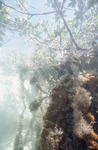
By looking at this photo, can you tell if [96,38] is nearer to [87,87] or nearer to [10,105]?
[87,87]

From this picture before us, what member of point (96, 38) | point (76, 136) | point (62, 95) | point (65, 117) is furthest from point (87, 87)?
point (96, 38)

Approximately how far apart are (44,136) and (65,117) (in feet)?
2.39

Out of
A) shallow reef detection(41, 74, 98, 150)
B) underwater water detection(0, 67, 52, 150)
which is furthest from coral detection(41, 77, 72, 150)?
underwater water detection(0, 67, 52, 150)

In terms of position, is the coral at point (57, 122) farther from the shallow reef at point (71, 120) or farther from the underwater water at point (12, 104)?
the underwater water at point (12, 104)

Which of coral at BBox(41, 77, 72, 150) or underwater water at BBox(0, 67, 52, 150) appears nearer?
coral at BBox(41, 77, 72, 150)

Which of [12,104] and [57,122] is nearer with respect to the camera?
[57,122]

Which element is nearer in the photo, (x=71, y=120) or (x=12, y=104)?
(x=71, y=120)

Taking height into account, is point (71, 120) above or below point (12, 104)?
above

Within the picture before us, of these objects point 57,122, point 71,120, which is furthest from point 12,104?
point 71,120

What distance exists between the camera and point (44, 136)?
240cm

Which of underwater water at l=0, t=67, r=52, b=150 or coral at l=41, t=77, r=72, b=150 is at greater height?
coral at l=41, t=77, r=72, b=150

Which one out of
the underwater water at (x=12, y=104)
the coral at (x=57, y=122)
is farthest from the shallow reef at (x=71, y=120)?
the underwater water at (x=12, y=104)

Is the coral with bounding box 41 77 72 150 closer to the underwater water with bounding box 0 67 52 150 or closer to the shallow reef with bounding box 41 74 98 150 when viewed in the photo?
the shallow reef with bounding box 41 74 98 150

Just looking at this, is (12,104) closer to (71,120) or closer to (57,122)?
(57,122)
